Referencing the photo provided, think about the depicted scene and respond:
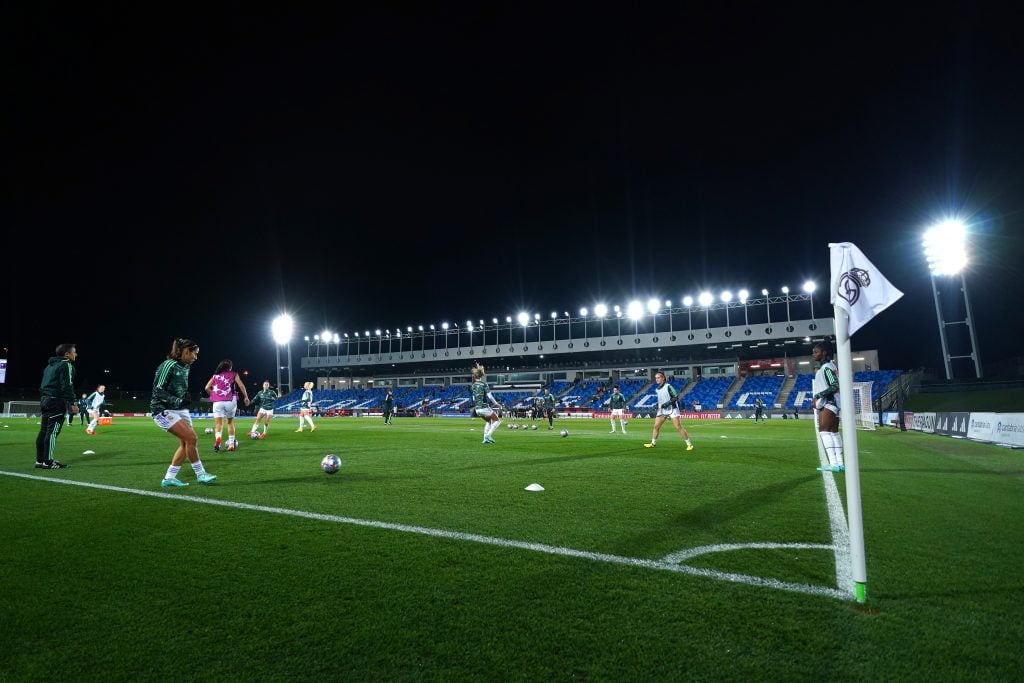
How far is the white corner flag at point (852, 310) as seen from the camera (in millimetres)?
3244

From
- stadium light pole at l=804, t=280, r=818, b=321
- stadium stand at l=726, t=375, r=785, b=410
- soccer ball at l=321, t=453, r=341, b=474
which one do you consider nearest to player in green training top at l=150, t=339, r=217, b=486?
soccer ball at l=321, t=453, r=341, b=474

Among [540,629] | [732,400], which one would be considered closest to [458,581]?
[540,629]

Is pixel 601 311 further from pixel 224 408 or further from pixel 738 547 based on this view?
pixel 738 547

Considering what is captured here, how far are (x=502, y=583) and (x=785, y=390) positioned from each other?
5407 centimetres

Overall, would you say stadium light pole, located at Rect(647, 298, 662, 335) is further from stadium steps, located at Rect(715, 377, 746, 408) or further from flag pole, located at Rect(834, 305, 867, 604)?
flag pole, located at Rect(834, 305, 867, 604)

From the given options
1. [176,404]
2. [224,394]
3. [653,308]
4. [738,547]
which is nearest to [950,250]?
[653,308]

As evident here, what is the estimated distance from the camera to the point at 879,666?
8.06 ft

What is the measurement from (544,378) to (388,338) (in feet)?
81.1

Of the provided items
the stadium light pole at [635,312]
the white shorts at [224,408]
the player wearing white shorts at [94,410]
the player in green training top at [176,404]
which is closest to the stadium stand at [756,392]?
the stadium light pole at [635,312]

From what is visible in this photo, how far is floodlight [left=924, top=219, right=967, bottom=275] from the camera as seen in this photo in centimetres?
3478

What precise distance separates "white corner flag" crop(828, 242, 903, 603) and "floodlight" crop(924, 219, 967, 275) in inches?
1641

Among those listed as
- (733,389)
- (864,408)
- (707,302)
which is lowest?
(733,389)

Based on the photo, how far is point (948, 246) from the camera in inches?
1379

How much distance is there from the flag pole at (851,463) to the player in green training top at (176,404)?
7.81 m
